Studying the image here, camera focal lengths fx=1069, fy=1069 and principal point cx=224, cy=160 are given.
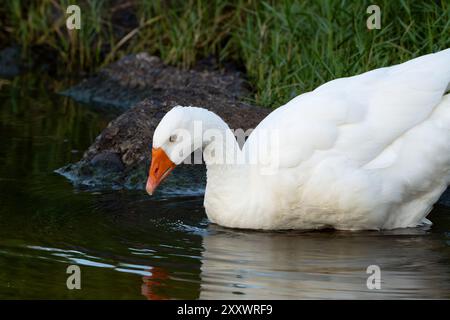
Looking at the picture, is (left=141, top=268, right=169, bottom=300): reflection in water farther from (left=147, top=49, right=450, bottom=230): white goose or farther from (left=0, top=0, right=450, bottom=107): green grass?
(left=0, top=0, right=450, bottom=107): green grass

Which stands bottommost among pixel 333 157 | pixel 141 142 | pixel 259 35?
pixel 141 142

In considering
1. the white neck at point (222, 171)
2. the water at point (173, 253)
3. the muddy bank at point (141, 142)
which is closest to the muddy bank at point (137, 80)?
the muddy bank at point (141, 142)

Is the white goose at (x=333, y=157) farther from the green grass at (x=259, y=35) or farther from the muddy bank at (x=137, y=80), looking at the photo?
the muddy bank at (x=137, y=80)

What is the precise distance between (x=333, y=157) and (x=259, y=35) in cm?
461

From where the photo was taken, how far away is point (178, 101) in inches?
380

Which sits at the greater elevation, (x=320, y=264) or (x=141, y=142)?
(x=141, y=142)

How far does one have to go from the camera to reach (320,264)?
661 cm

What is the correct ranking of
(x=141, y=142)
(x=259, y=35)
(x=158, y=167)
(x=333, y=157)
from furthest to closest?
(x=259, y=35), (x=141, y=142), (x=158, y=167), (x=333, y=157)

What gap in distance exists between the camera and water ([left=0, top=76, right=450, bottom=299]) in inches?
239

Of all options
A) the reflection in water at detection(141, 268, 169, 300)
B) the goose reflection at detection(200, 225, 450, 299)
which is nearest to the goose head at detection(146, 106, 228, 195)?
the goose reflection at detection(200, 225, 450, 299)

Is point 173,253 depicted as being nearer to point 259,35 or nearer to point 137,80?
point 259,35

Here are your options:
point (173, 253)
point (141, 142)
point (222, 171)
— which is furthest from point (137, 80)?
point (173, 253)

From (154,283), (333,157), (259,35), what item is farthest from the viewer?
(259,35)
